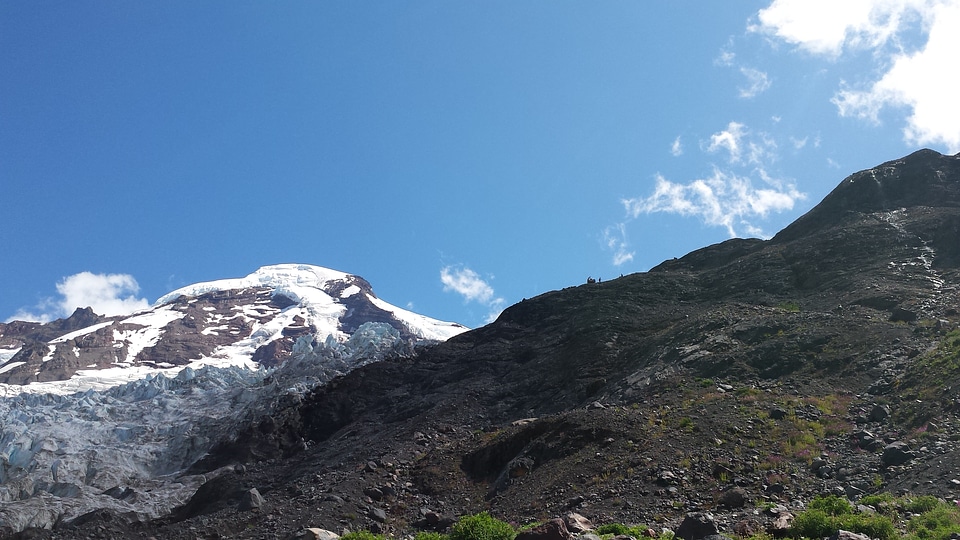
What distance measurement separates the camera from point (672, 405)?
87.9 feet

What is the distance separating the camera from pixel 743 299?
138 ft

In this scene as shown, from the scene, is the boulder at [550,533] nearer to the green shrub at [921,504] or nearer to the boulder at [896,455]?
the green shrub at [921,504]

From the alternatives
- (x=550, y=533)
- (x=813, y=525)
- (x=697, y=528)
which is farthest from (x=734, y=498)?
(x=550, y=533)

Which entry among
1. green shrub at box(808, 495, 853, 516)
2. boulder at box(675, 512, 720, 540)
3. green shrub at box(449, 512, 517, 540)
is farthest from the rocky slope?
green shrub at box(449, 512, 517, 540)

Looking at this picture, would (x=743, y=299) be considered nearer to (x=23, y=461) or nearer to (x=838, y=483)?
(x=838, y=483)

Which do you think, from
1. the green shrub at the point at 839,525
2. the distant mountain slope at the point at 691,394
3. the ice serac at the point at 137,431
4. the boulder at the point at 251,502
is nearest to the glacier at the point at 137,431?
the ice serac at the point at 137,431

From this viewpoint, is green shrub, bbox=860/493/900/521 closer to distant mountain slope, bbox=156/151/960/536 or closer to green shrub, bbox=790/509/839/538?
distant mountain slope, bbox=156/151/960/536

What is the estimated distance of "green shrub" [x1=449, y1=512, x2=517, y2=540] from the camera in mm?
14266

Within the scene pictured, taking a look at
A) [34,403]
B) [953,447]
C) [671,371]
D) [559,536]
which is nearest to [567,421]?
[671,371]

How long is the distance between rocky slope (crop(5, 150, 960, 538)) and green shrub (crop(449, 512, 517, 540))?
428 centimetres

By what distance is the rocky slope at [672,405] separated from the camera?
19906 mm

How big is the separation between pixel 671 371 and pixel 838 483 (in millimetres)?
12751

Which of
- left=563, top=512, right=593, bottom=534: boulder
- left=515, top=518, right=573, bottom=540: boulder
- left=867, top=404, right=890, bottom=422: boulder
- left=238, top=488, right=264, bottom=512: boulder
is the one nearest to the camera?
left=515, top=518, right=573, bottom=540: boulder

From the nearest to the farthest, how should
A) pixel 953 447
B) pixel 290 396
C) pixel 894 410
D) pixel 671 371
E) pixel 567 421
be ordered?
pixel 953 447
pixel 894 410
pixel 567 421
pixel 671 371
pixel 290 396
